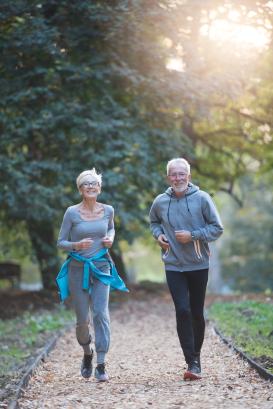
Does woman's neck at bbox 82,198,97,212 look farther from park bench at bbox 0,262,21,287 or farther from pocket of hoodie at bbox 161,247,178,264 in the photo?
park bench at bbox 0,262,21,287

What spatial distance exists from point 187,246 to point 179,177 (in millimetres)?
723

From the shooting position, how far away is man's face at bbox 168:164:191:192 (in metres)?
7.18

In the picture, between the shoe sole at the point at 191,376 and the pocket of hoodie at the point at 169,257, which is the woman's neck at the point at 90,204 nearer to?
the pocket of hoodie at the point at 169,257

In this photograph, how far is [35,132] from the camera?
15.6 metres

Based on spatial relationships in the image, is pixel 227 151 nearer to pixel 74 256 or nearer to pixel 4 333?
Result: pixel 4 333

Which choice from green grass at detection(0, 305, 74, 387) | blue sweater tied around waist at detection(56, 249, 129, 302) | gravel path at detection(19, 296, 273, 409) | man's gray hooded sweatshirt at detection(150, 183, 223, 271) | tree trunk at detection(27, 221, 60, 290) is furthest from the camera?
tree trunk at detection(27, 221, 60, 290)

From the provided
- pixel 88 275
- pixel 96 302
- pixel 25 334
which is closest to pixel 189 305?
pixel 96 302

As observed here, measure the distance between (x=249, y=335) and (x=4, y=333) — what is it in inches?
181

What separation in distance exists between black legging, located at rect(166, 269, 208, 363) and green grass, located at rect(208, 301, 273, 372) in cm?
88

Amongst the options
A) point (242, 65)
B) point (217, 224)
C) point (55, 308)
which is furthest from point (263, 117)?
point (217, 224)

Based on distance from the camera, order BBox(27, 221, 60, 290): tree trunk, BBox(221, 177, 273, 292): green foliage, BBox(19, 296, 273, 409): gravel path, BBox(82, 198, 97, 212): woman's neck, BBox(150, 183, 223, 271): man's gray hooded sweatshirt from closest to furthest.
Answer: BBox(19, 296, 273, 409): gravel path < BBox(150, 183, 223, 271): man's gray hooded sweatshirt < BBox(82, 198, 97, 212): woman's neck < BBox(27, 221, 60, 290): tree trunk < BBox(221, 177, 273, 292): green foliage

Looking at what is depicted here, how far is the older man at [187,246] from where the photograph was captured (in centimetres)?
706

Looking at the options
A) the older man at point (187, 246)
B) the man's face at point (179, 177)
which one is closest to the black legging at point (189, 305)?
the older man at point (187, 246)

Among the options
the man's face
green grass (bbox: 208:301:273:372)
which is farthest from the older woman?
green grass (bbox: 208:301:273:372)
